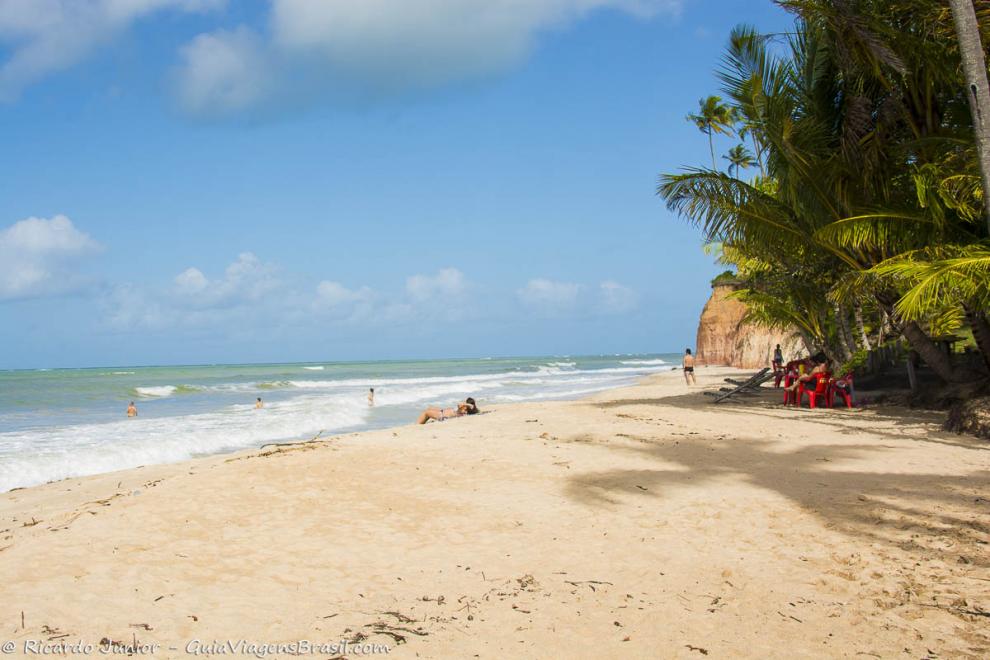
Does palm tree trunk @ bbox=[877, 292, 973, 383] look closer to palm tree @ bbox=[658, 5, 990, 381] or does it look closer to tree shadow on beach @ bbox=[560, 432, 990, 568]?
palm tree @ bbox=[658, 5, 990, 381]

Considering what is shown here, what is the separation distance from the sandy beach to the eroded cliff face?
2772 centimetres

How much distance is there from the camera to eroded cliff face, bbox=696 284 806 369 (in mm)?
35375

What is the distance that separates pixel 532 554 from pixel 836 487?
3.46 meters

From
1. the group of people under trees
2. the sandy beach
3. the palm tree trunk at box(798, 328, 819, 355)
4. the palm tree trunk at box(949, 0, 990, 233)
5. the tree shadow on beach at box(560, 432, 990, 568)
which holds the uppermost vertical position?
the palm tree trunk at box(949, 0, 990, 233)

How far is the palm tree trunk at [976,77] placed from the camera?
312 inches

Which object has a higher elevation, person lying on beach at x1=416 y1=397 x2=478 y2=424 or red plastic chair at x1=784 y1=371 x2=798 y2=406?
red plastic chair at x1=784 y1=371 x2=798 y2=406

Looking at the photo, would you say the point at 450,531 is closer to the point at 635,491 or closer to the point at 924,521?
the point at 635,491

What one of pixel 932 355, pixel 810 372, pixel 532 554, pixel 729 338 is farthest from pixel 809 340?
pixel 729 338

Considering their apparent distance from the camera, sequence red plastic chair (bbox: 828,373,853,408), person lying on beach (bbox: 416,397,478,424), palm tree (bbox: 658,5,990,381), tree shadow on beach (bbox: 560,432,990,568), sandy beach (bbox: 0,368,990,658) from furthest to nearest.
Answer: person lying on beach (bbox: 416,397,478,424) < red plastic chair (bbox: 828,373,853,408) < palm tree (bbox: 658,5,990,381) < tree shadow on beach (bbox: 560,432,990,568) < sandy beach (bbox: 0,368,990,658)

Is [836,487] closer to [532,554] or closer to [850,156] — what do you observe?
[532,554]

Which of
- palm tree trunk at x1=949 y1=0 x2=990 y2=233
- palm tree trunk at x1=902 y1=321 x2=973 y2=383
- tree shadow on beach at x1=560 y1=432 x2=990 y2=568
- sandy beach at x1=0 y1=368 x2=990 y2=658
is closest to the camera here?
sandy beach at x1=0 y1=368 x2=990 y2=658

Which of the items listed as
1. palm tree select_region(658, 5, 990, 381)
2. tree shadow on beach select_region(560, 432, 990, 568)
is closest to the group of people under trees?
palm tree select_region(658, 5, 990, 381)

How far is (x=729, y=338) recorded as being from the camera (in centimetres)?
4081

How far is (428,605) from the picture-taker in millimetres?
4203
